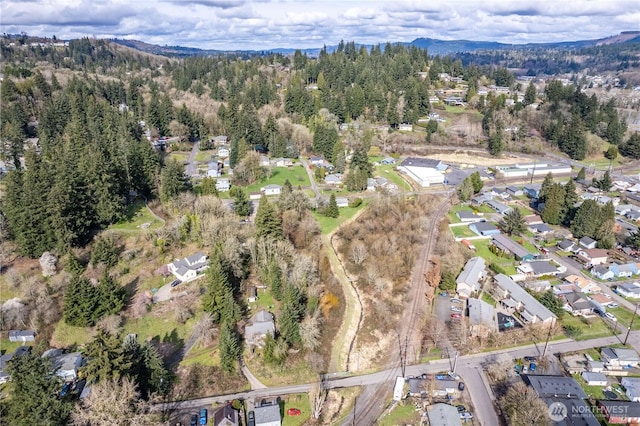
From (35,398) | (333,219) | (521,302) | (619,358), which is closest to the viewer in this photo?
(35,398)

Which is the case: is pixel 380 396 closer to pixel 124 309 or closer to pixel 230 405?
pixel 230 405

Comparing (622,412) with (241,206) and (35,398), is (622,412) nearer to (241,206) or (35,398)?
(35,398)

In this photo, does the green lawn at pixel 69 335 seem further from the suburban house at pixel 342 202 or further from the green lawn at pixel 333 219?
the suburban house at pixel 342 202

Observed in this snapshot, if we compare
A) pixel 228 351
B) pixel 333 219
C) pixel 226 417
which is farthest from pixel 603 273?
pixel 226 417

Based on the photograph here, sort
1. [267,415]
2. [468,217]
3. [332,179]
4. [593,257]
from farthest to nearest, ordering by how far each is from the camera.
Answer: [332,179], [468,217], [593,257], [267,415]

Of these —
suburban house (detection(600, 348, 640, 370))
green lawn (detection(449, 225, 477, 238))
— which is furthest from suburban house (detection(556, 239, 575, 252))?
suburban house (detection(600, 348, 640, 370))

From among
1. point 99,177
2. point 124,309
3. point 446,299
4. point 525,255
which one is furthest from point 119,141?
point 525,255
